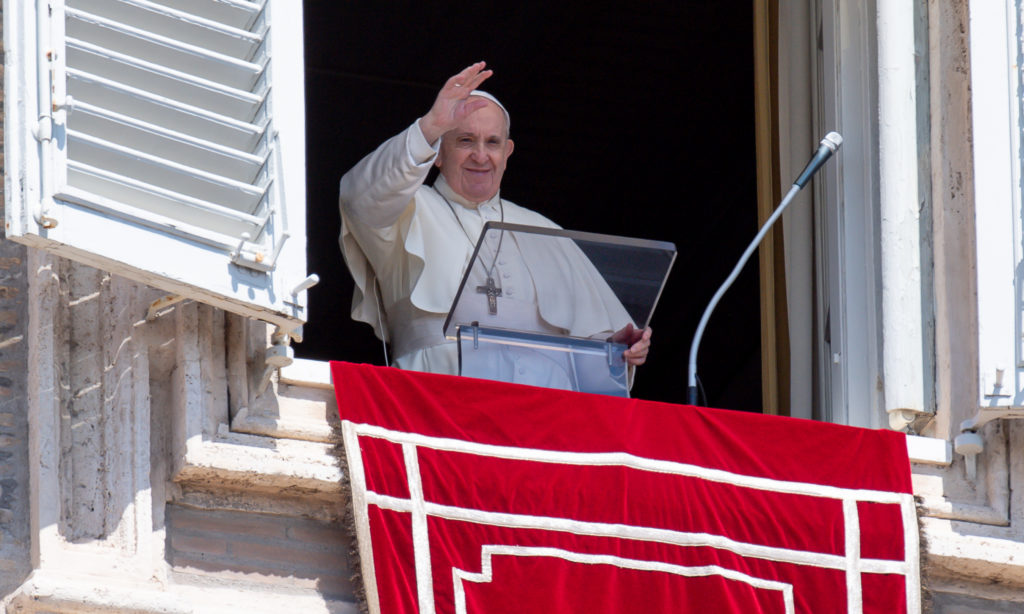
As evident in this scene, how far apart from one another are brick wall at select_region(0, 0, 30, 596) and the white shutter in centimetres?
54

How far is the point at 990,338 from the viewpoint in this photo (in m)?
5.77

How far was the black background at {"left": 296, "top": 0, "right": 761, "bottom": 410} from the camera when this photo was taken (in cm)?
937

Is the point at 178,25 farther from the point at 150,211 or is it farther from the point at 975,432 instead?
the point at 975,432

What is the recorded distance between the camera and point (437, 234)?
639 centimetres

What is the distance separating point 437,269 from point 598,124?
12.0ft

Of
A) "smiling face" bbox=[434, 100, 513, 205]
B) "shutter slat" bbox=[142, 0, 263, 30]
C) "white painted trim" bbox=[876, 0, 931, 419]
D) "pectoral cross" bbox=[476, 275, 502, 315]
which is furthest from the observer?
"smiling face" bbox=[434, 100, 513, 205]

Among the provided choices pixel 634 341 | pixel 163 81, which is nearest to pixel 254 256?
pixel 163 81

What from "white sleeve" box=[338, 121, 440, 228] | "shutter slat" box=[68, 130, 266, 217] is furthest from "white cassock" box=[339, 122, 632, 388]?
"shutter slat" box=[68, 130, 266, 217]

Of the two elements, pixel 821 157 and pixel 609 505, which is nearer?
pixel 609 505

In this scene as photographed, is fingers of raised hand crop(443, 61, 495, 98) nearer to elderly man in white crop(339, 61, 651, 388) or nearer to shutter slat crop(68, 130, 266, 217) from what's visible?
elderly man in white crop(339, 61, 651, 388)

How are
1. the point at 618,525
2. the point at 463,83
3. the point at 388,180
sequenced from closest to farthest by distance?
the point at 618,525, the point at 463,83, the point at 388,180

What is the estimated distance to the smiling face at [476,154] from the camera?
261 inches

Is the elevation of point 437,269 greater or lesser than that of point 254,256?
lesser

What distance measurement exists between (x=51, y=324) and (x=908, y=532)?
2167 mm
